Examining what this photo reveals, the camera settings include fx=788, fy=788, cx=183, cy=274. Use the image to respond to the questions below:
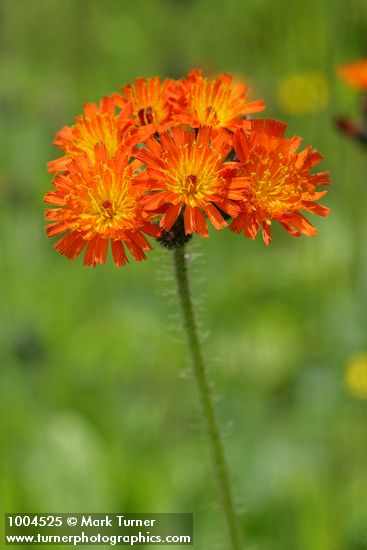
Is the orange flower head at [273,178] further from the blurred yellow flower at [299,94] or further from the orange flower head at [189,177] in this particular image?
the blurred yellow flower at [299,94]

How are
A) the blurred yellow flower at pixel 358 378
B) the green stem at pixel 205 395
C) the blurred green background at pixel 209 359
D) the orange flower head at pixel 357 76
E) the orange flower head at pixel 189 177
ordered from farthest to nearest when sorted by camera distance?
the blurred yellow flower at pixel 358 378
the blurred green background at pixel 209 359
the orange flower head at pixel 357 76
the green stem at pixel 205 395
the orange flower head at pixel 189 177

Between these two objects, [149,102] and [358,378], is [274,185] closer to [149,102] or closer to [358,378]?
[149,102]

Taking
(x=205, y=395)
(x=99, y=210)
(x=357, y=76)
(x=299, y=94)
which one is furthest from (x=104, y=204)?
(x=299, y=94)

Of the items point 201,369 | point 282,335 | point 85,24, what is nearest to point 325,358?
point 282,335

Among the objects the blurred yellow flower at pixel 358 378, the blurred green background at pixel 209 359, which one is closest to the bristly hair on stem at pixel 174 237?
the blurred green background at pixel 209 359

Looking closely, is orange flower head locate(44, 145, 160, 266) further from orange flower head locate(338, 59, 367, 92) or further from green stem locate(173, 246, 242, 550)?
orange flower head locate(338, 59, 367, 92)

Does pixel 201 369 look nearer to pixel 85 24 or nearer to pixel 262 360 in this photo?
pixel 262 360
